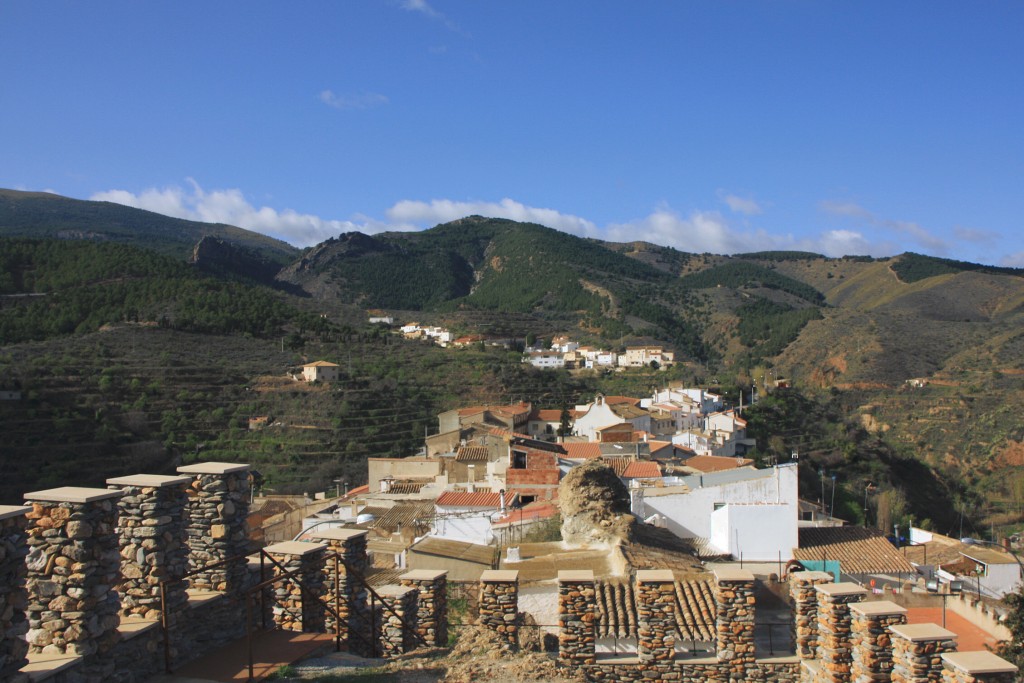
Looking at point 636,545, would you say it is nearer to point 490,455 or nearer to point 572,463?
point 572,463

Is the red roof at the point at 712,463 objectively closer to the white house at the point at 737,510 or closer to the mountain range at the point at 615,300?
the white house at the point at 737,510

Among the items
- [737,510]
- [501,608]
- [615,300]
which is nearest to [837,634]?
[501,608]

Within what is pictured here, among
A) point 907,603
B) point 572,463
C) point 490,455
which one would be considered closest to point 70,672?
point 907,603

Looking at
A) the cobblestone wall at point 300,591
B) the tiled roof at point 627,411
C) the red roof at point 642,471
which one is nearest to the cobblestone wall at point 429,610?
the cobblestone wall at point 300,591

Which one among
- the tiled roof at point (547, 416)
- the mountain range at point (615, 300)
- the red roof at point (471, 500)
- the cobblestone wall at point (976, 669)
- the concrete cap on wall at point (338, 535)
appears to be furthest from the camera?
the mountain range at point (615, 300)

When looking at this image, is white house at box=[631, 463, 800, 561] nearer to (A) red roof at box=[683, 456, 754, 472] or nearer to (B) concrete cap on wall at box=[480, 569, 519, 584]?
(A) red roof at box=[683, 456, 754, 472]

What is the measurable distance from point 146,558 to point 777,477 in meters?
13.9

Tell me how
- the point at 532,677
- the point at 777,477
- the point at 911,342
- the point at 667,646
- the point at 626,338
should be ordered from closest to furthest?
the point at 532,677
the point at 667,646
the point at 777,477
the point at 911,342
the point at 626,338

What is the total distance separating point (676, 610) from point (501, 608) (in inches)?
150

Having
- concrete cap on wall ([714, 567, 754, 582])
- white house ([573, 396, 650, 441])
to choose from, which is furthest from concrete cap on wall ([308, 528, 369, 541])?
white house ([573, 396, 650, 441])

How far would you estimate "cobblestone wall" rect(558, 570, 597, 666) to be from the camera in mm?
6055

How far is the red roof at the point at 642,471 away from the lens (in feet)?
68.6

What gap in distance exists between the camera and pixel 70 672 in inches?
179

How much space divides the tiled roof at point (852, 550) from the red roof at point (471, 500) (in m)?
6.39
